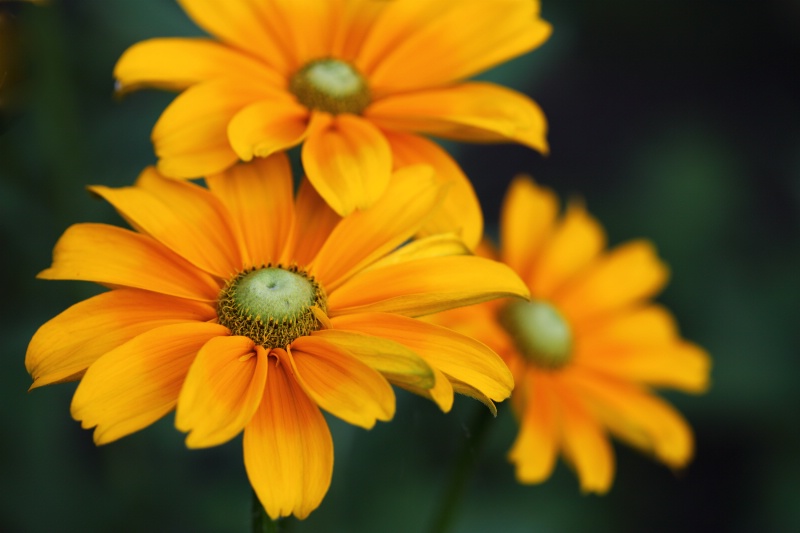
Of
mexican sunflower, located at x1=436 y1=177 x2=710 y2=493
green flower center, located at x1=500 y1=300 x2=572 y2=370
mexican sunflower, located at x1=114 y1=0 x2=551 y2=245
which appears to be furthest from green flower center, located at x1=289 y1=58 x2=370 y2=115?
green flower center, located at x1=500 y1=300 x2=572 y2=370

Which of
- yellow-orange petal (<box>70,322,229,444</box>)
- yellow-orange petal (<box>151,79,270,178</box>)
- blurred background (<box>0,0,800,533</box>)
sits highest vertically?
yellow-orange petal (<box>151,79,270,178</box>)

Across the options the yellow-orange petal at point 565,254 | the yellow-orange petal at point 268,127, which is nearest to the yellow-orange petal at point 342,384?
the yellow-orange petal at point 268,127

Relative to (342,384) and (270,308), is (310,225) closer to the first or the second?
(270,308)

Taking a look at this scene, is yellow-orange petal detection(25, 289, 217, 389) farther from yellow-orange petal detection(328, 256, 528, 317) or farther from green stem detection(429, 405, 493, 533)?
green stem detection(429, 405, 493, 533)

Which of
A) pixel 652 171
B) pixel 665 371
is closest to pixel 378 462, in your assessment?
pixel 665 371

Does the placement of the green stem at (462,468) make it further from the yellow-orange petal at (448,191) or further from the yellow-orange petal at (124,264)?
the yellow-orange petal at (124,264)

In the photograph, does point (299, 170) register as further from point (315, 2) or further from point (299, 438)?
point (299, 438)
